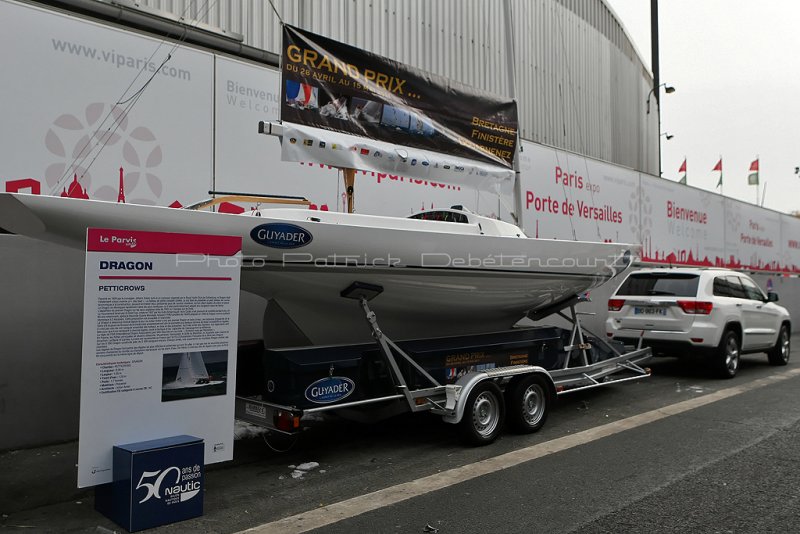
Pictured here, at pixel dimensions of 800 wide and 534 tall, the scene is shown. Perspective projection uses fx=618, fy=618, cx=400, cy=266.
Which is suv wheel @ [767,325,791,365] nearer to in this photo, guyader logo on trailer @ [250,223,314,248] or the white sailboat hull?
the white sailboat hull

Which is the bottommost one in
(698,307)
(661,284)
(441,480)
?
(441,480)

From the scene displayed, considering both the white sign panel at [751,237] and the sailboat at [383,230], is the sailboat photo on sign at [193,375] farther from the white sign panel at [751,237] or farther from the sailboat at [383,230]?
the white sign panel at [751,237]

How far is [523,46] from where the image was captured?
44.2 ft

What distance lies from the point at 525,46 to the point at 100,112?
9.79m

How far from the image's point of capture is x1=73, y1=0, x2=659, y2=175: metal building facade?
28.5 feet

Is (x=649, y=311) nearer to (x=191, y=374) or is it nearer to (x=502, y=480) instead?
(x=502, y=480)

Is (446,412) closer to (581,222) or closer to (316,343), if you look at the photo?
(316,343)

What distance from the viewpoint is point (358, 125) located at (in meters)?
→ 6.48

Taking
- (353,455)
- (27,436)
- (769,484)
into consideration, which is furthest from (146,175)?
(769,484)

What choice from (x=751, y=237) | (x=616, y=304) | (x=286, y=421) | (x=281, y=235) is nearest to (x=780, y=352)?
(x=616, y=304)

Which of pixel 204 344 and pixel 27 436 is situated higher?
pixel 204 344

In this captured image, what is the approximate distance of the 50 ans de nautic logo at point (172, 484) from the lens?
12.1 feet

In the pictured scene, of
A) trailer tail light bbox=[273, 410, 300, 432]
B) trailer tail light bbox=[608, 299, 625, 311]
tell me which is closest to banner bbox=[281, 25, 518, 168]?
trailer tail light bbox=[273, 410, 300, 432]

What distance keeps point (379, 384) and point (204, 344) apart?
178cm
